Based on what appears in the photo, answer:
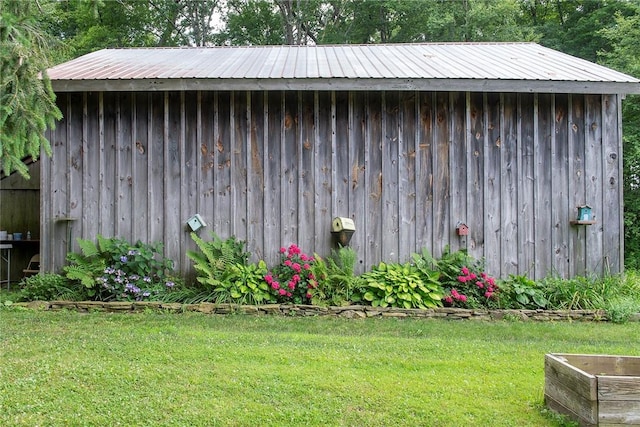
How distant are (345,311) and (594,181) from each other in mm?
4147

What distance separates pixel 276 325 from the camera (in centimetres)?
498

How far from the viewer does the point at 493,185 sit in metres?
6.37

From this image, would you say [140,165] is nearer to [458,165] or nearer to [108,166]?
[108,166]

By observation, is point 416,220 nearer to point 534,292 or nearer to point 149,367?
point 534,292

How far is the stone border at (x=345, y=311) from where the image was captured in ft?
18.1

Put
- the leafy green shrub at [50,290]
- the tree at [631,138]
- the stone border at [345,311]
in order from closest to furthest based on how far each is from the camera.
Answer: the stone border at [345,311]
the leafy green shrub at [50,290]
the tree at [631,138]

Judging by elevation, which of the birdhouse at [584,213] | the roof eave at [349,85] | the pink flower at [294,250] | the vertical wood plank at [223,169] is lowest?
the pink flower at [294,250]

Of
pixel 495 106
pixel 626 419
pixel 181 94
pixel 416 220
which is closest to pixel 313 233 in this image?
pixel 416 220

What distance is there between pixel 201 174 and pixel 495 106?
14.6 ft

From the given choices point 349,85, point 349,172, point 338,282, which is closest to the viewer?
point 349,85

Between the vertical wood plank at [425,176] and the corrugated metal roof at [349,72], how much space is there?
62 centimetres

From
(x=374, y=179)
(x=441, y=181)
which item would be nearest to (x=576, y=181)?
(x=441, y=181)

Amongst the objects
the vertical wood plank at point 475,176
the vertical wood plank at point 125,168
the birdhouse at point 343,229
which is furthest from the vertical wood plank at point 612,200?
the vertical wood plank at point 125,168

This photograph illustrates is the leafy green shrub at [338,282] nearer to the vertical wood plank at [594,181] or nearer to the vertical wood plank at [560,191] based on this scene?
the vertical wood plank at [560,191]
